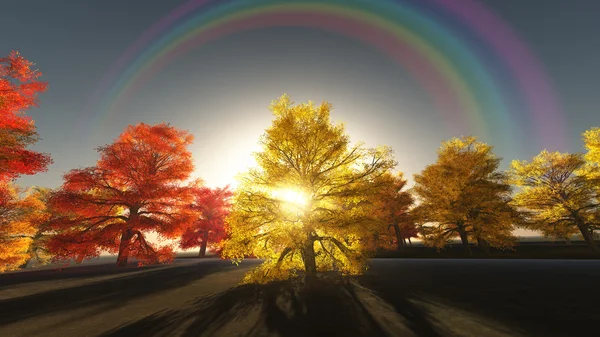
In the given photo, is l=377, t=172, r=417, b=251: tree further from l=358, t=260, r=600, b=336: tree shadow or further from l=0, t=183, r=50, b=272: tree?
l=0, t=183, r=50, b=272: tree

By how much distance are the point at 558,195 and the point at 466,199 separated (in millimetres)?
8483

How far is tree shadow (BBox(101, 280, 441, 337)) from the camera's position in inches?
202

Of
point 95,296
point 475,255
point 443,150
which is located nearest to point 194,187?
point 95,296

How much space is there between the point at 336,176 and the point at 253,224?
4504mm

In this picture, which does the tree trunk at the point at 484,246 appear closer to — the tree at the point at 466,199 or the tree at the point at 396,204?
the tree at the point at 466,199

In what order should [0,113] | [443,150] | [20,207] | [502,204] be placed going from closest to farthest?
[0,113]
[20,207]
[502,204]
[443,150]

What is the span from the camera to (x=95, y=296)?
9148mm

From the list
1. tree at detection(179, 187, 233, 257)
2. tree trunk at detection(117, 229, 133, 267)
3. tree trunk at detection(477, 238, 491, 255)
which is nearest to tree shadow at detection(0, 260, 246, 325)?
tree trunk at detection(117, 229, 133, 267)

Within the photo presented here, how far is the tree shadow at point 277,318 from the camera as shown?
5.12 m

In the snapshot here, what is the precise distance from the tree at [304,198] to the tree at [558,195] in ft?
71.8

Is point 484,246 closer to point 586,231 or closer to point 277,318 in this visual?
point 586,231

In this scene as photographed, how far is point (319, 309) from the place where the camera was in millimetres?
6766

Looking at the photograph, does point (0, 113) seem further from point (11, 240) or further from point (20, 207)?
point (11, 240)

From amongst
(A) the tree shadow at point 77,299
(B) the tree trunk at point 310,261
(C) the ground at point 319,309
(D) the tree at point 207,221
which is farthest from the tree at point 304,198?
(D) the tree at point 207,221
